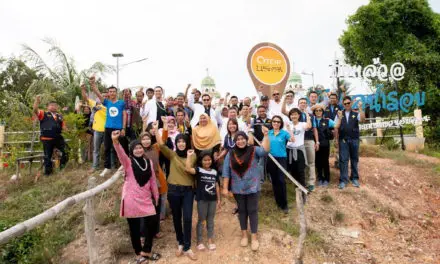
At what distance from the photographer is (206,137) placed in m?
4.72

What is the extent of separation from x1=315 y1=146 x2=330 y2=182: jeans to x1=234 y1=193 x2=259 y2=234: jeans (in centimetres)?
247

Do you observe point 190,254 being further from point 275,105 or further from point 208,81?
point 208,81

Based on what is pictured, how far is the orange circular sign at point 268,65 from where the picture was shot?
29.1ft

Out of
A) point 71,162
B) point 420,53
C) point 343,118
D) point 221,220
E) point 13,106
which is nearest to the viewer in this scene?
point 221,220

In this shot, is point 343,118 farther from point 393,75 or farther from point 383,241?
point 393,75

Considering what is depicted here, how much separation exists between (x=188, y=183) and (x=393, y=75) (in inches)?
404

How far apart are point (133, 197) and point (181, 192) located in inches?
24.9

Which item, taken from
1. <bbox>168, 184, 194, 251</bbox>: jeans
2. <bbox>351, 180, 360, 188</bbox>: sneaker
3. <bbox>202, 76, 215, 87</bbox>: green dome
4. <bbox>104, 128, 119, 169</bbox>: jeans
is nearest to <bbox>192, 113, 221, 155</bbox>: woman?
<bbox>168, 184, 194, 251</bbox>: jeans

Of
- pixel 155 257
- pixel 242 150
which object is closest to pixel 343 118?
pixel 242 150

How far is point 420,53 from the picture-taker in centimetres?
1597

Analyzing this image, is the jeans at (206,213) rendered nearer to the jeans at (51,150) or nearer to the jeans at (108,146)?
the jeans at (108,146)

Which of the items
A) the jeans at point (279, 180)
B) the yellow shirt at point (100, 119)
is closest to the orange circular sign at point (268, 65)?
the jeans at point (279, 180)

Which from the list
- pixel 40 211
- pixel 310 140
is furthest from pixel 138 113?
pixel 310 140

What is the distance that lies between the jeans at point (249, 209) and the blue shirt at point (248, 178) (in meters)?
0.10
